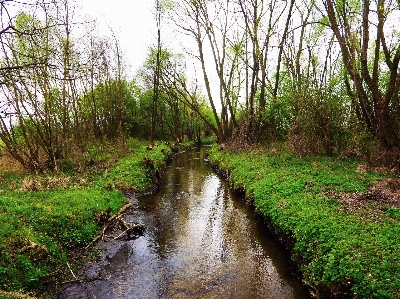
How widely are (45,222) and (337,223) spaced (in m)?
8.00

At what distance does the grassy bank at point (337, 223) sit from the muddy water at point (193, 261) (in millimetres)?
783

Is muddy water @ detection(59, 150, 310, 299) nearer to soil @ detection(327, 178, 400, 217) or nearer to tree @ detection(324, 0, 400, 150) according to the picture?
soil @ detection(327, 178, 400, 217)

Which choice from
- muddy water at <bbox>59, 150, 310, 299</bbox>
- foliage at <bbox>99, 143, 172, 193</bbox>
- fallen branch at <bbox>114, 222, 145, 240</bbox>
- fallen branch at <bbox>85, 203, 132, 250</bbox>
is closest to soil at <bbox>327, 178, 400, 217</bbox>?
muddy water at <bbox>59, 150, 310, 299</bbox>

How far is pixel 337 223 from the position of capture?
762 centimetres

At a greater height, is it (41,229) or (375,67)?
(375,67)

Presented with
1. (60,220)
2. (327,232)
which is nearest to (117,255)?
(60,220)

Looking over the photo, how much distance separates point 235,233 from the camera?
35.1 ft

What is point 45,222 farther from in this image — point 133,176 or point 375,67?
point 375,67

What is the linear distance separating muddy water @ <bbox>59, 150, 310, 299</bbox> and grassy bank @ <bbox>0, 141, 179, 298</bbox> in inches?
29.3

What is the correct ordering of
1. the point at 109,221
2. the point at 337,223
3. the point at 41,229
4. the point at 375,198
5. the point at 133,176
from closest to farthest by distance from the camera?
the point at 337,223, the point at 41,229, the point at 375,198, the point at 109,221, the point at 133,176

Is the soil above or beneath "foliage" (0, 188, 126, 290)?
above

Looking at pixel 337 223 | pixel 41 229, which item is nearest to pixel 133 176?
pixel 41 229

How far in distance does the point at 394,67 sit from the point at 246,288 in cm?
1027

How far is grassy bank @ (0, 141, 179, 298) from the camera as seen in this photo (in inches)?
272
